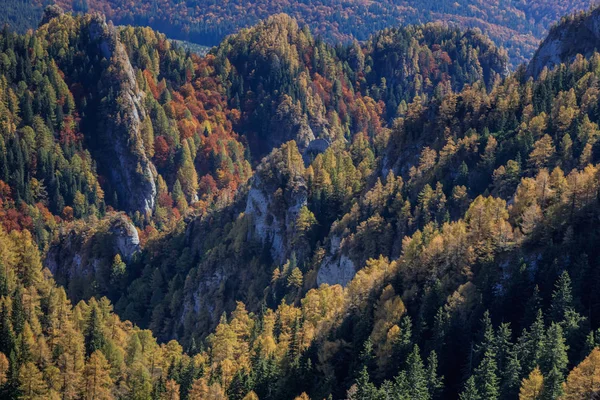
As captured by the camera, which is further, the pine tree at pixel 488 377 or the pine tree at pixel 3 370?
the pine tree at pixel 3 370

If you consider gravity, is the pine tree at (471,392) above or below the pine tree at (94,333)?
below

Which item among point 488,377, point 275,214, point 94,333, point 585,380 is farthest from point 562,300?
A: point 275,214

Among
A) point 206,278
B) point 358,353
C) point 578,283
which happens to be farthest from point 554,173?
point 206,278

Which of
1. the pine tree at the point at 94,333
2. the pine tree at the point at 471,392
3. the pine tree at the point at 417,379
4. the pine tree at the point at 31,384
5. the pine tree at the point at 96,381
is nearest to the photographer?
the pine tree at the point at 471,392

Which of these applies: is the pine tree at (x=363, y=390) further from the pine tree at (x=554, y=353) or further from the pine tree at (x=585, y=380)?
the pine tree at (x=585, y=380)

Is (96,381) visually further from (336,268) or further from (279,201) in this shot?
(279,201)

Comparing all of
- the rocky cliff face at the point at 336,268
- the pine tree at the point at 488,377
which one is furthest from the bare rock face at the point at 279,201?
the pine tree at the point at 488,377

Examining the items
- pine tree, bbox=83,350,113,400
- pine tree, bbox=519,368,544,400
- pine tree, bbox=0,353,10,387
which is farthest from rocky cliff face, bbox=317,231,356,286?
pine tree, bbox=519,368,544,400

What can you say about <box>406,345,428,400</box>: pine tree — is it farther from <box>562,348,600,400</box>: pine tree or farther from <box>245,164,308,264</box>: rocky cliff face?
<box>245,164,308,264</box>: rocky cliff face

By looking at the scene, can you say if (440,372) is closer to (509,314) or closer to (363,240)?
(509,314)

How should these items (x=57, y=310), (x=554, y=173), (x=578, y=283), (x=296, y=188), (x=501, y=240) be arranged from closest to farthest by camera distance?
(x=578, y=283)
(x=501, y=240)
(x=554, y=173)
(x=57, y=310)
(x=296, y=188)

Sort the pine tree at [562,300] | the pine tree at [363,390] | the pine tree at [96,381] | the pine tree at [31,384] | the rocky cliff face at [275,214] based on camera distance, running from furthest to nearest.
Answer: the rocky cliff face at [275,214] < the pine tree at [96,381] < the pine tree at [31,384] < the pine tree at [562,300] < the pine tree at [363,390]
